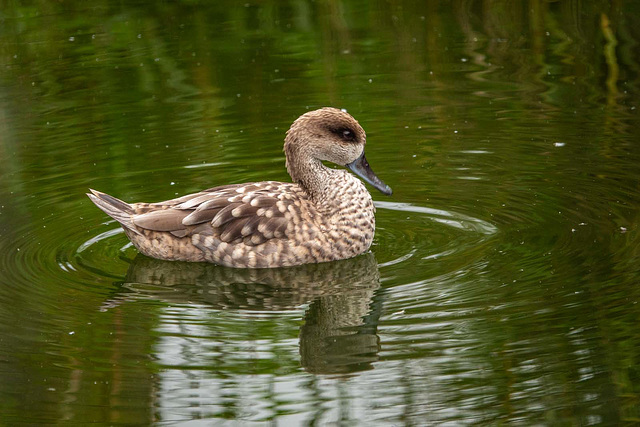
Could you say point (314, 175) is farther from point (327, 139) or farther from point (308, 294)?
point (308, 294)

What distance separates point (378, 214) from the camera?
9250 mm

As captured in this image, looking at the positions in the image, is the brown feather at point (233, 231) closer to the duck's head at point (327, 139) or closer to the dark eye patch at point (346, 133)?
the duck's head at point (327, 139)

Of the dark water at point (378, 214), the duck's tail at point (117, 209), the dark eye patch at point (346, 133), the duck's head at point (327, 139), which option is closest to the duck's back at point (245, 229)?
the duck's tail at point (117, 209)

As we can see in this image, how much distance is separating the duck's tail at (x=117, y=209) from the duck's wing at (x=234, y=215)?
0.20ft

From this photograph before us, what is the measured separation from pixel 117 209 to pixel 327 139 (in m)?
1.66

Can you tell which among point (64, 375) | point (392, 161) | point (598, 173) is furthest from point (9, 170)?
point (598, 173)

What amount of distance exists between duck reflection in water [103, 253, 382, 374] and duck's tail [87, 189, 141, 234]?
0.31m

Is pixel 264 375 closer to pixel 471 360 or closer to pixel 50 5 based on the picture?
pixel 471 360

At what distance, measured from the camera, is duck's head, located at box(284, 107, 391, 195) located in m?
8.56

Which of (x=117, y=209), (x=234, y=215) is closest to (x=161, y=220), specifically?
(x=117, y=209)

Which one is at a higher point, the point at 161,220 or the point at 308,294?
the point at 161,220

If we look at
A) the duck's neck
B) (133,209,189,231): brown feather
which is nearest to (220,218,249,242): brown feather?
(133,209,189,231): brown feather

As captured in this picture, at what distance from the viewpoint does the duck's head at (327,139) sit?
8563mm

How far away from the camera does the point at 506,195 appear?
9281 mm
